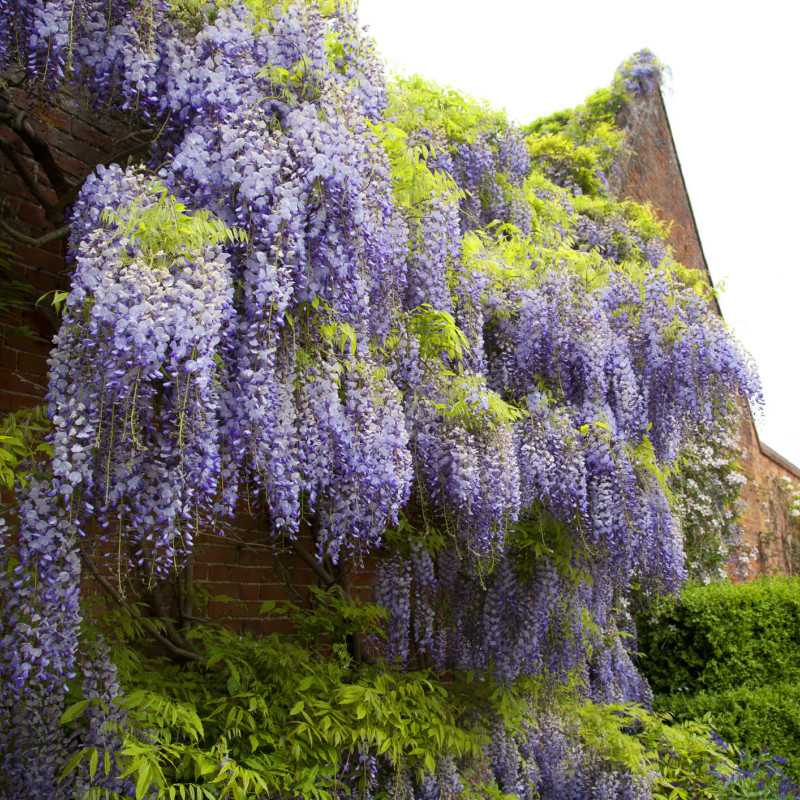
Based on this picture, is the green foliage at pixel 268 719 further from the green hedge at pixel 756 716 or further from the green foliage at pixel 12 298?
the green hedge at pixel 756 716

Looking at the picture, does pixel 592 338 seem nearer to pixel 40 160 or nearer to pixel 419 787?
pixel 419 787

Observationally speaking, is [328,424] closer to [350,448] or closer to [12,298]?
[350,448]

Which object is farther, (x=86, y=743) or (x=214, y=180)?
(x=86, y=743)

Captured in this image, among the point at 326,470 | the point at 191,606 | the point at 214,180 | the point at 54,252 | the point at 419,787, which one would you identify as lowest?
the point at 419,787

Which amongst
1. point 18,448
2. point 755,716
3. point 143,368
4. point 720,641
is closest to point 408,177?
point 143,368

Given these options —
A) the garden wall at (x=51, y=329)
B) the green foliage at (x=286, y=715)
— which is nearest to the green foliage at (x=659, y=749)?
the green foliage at (x=286, y=715)

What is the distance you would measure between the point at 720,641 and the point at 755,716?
894mm

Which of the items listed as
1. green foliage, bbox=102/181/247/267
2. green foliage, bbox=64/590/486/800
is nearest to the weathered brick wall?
green foliage, bbox=64/590/486/800

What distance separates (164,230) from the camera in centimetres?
246

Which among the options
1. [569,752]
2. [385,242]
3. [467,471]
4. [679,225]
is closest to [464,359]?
[467,471]

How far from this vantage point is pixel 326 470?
9.81 feet

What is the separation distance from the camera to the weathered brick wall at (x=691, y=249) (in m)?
10.2

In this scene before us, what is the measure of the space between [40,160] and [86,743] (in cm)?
201

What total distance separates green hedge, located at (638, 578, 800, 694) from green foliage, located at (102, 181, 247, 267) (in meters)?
6.24
